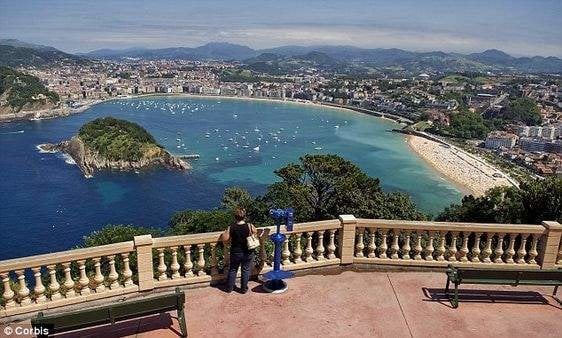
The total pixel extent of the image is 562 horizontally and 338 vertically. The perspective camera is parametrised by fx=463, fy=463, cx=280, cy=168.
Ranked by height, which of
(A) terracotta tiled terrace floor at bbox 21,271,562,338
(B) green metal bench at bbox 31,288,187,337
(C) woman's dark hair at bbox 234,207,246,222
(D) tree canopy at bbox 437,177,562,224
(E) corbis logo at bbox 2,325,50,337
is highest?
(C) woman's dark hair at bbox 234,207,246,222

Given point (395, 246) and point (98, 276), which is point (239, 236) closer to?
point (98, 276)

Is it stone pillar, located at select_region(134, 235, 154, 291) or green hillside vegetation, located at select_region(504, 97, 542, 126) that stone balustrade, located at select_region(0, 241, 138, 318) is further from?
green hillside vegetation, located at select_region(504, 97, 542, 126)

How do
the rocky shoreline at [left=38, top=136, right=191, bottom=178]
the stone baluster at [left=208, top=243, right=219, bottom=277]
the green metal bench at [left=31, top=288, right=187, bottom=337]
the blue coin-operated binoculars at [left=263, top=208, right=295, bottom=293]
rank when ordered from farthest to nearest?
1. the rocky shoreline at [left=38, top=136, right=191, bottom=178]
2. the stone baluster at [left=208, top=243, right=219, bottom=277]
3. the blue coin-operated binoculars at [left=263, top=208, right=295, bottom=293]
4. the green metal bench at [left=31, top=288, right=187, bottom=337]

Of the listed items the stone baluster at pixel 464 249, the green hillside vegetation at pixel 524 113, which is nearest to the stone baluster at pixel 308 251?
the stone baluster at pixel 464 249

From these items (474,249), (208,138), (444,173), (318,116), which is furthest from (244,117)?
(474,249)

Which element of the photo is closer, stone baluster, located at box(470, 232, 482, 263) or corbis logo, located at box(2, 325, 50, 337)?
corbis logo, located at box(2, 325, 50, 337)

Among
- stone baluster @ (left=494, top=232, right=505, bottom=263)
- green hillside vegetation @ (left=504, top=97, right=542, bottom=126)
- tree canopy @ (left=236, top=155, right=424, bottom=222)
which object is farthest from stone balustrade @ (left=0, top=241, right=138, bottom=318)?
green hillside vegetation @ (left=504, top=97, right=542, bottom=126)

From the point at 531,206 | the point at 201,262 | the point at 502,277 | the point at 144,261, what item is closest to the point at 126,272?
the point at 144,261
